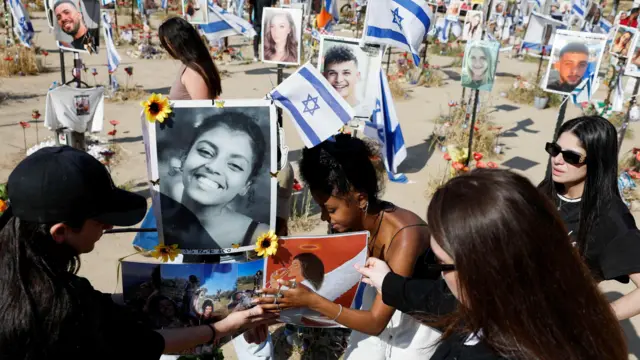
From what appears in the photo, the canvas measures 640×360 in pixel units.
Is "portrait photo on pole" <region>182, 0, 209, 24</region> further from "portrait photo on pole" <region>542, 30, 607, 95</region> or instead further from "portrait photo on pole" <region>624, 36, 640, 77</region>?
"portrait photo on pole" <region>624, 36, 640, 77</region>

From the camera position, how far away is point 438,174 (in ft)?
20.0

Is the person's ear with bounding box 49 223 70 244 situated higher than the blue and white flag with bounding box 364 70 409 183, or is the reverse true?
the person's ear with bounding box 49 223 70 244

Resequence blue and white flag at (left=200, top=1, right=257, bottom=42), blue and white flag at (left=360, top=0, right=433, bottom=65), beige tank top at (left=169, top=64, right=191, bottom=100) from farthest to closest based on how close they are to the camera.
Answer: blue and white flag at (left=200, top=1, right=257, bottom=42)
blue and white flag at (left=360, top=0, right=433, bottom=65)
beige tank top at (left=169, top=64, right=191, bottom=100)

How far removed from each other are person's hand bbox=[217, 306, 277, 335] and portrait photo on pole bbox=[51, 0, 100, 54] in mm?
4694

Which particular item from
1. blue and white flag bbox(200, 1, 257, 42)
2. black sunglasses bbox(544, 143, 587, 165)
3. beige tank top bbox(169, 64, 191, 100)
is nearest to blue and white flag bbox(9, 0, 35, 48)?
blue and white flag bbox(200, 1, 257, 42)

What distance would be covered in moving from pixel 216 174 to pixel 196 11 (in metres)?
6.50

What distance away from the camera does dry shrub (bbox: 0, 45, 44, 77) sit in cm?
853

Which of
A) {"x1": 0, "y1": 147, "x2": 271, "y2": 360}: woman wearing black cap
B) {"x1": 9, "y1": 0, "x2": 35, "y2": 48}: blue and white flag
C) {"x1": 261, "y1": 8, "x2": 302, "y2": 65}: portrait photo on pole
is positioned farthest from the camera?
{"x1": 9, "y1": 0, "x2": 35, "y2": 48}: blue and white flag

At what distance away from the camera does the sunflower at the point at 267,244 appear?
2051 mm

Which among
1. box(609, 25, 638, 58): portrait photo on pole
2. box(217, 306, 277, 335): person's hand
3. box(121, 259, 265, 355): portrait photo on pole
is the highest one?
box(609, 25, 638, 58): portrait photo on pole

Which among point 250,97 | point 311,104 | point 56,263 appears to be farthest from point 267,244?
point 250,97

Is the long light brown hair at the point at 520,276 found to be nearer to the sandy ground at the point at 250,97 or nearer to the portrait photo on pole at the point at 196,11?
the sandy ground at the point at 250,97

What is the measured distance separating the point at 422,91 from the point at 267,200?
8434mm

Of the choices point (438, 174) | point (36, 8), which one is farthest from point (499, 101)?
point (36, 8)
